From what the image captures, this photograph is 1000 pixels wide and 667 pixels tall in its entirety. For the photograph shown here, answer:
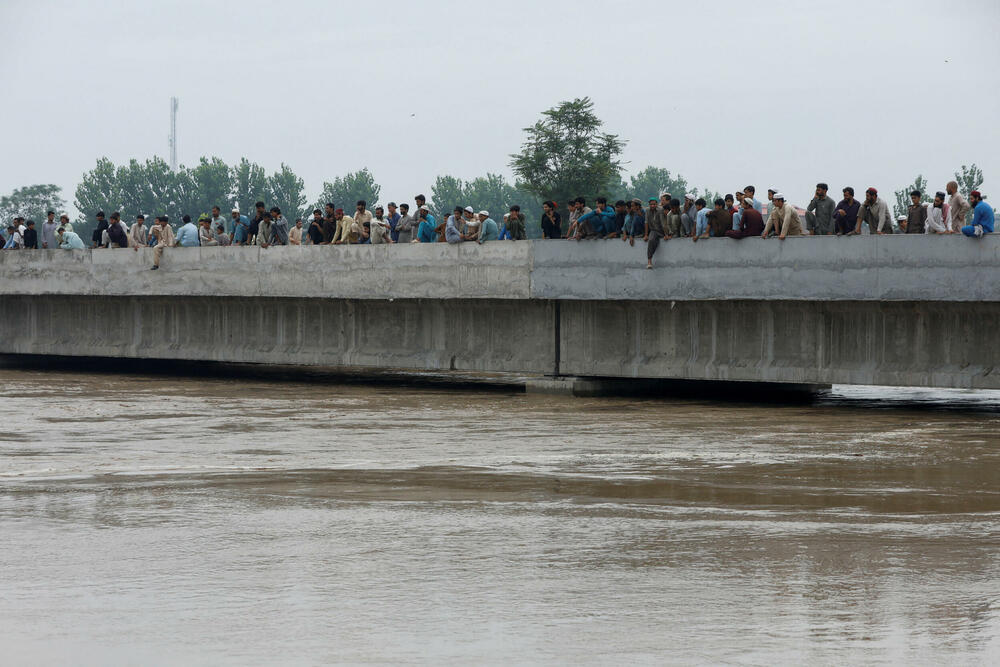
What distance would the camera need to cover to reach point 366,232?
29.4 m

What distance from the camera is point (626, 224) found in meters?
25.1

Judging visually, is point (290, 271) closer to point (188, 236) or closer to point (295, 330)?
point (295, 330)

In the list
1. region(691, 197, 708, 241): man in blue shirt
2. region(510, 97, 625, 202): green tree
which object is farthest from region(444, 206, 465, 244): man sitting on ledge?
region(510, 97, 625, 202): green tree

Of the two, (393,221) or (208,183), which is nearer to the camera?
(393,221)

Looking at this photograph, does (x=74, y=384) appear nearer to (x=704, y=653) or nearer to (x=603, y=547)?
(x=603, y=547)

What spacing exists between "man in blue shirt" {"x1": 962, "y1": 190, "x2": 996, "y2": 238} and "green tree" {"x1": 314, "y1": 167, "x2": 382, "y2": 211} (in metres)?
157

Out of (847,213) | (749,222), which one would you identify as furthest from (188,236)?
(847,213)

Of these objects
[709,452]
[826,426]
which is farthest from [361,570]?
[826,426]

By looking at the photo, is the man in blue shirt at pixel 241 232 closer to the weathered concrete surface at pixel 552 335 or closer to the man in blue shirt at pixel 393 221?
the weathered concrete surface at pixel 552 335

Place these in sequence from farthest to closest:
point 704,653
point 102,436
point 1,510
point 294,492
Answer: point 102,436, point 294,492, point 1,510, point 704,653

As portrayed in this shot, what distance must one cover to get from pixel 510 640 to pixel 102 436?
12136 mm

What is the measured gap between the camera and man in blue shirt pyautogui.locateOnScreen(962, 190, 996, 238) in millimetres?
21422

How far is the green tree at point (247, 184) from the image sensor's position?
176m

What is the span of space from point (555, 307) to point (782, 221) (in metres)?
5.32
